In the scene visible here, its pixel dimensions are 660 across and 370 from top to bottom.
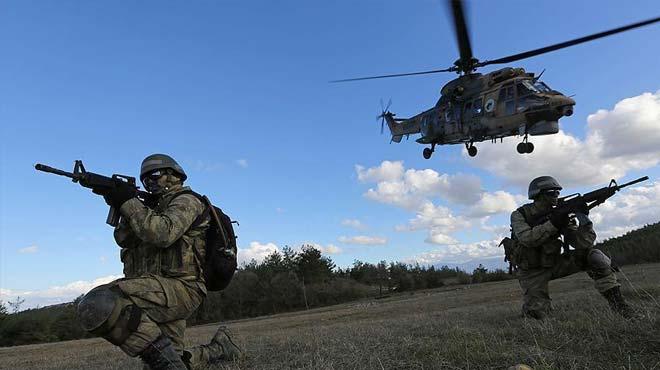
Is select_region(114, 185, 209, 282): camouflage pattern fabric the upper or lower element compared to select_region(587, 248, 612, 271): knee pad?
upper

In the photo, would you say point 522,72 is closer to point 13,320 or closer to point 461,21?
point 461,21

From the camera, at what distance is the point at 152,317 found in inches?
167

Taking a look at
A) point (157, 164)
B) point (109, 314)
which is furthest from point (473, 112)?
point (109, 314)

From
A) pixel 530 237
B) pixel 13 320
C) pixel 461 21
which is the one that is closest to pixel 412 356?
pixel 530 237

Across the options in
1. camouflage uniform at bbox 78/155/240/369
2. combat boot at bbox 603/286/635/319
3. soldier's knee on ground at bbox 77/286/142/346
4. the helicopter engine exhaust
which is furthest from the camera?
A: the helicopter engine exhaust

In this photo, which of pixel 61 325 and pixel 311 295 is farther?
pixel 311 295

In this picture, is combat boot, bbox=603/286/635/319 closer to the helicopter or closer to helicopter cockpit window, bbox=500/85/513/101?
the helicopter

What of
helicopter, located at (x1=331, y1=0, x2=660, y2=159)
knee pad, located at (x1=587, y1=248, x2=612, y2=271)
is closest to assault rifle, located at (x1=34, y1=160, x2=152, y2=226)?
knee pad, located at (x1=587, y1=248, x2=612, y2=271)

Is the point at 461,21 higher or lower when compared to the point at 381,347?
higher

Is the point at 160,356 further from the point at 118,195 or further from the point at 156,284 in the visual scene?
the point at 118,195

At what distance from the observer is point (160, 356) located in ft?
13.0

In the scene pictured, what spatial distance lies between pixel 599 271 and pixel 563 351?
2862mm

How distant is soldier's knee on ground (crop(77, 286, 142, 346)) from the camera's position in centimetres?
380

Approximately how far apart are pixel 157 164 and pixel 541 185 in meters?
4.88
